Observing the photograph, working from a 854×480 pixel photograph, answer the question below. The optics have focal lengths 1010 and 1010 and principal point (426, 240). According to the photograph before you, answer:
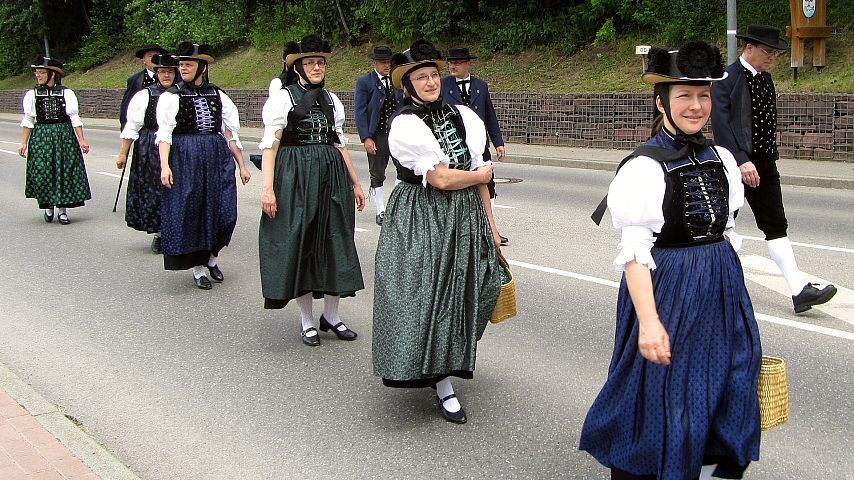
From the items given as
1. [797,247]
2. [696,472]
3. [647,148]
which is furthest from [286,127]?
[797,247]

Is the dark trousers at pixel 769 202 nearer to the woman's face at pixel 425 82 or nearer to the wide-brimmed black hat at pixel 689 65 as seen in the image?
the woman's face at pixel 425 82

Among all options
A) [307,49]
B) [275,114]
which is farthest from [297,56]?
[275,114]

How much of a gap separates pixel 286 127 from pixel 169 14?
3879cm

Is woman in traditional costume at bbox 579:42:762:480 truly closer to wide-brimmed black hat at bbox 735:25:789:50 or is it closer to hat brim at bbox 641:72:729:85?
hat brim at bbox 641:72:729:85

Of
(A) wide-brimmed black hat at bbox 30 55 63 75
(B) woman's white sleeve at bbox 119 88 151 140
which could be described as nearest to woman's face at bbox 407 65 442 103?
(B) woman's white sleeve at bbox 119 88 151 140

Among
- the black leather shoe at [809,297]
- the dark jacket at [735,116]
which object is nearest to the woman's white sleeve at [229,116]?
the dark jacket at [735,116]

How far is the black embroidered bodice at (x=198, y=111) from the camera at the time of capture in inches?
315

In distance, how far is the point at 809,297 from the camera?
21.8 ft

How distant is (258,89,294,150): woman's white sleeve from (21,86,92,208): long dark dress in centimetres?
626

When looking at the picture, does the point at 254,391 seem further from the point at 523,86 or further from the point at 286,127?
the point at 523,86

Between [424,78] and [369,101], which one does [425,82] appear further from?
[369,101]

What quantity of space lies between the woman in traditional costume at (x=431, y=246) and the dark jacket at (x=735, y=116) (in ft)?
7.60

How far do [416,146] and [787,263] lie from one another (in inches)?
127

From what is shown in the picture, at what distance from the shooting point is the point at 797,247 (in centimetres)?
903
